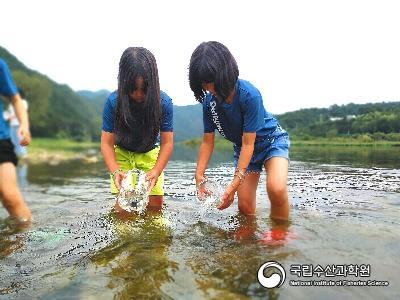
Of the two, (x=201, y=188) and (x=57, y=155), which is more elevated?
(x=201, y=188)

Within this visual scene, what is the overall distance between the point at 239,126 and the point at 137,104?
1117mm

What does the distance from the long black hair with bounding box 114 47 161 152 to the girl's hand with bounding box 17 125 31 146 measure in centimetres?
95

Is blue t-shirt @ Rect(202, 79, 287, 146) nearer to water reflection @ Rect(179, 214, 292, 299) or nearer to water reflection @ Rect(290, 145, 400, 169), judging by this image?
water reflection @ Rect(179, 214, 292, 299)

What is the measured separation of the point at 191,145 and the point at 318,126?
23648 mm

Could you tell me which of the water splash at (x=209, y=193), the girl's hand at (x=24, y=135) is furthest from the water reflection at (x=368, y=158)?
the girl's hand at (x=24, y=135)

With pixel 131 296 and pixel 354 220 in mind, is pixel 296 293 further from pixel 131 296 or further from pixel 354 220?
pixel 354 220

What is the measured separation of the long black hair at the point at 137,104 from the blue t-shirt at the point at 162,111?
64mm

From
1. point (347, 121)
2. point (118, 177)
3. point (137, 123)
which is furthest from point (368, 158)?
point (118, 177)

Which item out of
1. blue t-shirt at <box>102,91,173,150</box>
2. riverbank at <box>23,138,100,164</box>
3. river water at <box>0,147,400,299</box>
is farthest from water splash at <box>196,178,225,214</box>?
riverbank at <box>23,138,100,164</box>

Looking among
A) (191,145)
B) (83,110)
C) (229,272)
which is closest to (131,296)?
(229,272)

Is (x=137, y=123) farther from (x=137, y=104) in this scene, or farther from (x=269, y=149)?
(x=269, y=149)

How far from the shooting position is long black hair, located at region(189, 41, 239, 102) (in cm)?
371

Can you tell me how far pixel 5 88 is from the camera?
156 inches

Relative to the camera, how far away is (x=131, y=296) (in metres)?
2.44
